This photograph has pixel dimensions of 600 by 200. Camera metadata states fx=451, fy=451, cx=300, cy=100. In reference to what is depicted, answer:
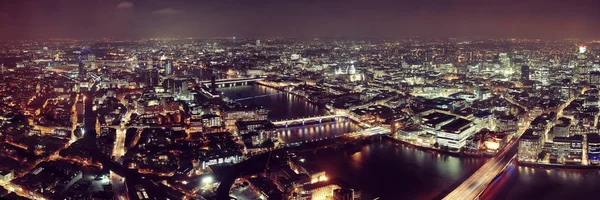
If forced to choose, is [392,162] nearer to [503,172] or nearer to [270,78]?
[503,172]

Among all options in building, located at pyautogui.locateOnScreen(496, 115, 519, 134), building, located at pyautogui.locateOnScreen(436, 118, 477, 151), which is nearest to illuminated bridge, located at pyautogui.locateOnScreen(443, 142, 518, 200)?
building, located at pyautogui.locateOnScreen(436, 118, 477, 151)

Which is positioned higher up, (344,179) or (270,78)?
(270,78)

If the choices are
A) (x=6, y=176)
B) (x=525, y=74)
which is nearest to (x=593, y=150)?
(x=6, y=176)

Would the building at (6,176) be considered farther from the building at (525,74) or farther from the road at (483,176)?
the building at (525,74)

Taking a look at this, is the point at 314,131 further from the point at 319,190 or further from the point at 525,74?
the point at 525,74

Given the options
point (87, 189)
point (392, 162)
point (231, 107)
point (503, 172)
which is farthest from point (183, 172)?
point (503, 172)
